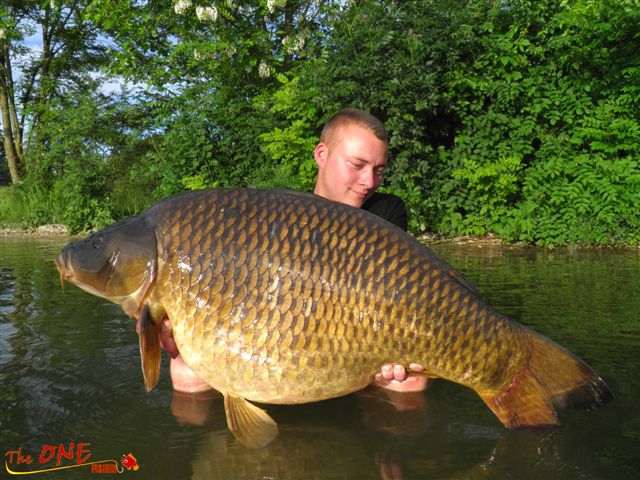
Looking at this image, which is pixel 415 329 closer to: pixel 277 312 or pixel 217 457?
Result: pixel 277 312

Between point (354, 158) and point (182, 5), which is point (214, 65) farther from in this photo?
point (354, 158)

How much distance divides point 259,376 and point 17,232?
12501 mm

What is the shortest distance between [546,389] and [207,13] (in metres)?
11.3

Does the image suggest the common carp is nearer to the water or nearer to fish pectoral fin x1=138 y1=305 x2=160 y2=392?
fish pectoral fin x1=138 y1=305 x2=160 y2=392

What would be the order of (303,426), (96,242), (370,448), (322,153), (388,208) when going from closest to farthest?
(96,242), (370,448), (303,426), (322,153), (388,208)

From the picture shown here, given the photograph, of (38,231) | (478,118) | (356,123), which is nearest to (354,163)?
(356,123)

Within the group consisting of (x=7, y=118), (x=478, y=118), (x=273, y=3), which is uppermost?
(x=273, y=3)

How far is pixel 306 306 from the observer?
5.59 feet

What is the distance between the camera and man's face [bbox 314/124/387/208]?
2.61 m

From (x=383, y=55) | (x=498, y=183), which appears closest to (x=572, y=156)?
(x=498, y=183)

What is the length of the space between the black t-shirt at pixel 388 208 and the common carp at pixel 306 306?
1227 mm

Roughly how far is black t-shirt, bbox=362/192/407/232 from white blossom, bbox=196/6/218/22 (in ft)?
31.7

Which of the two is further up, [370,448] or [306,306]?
[306,306]

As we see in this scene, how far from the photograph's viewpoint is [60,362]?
291 centimetres
